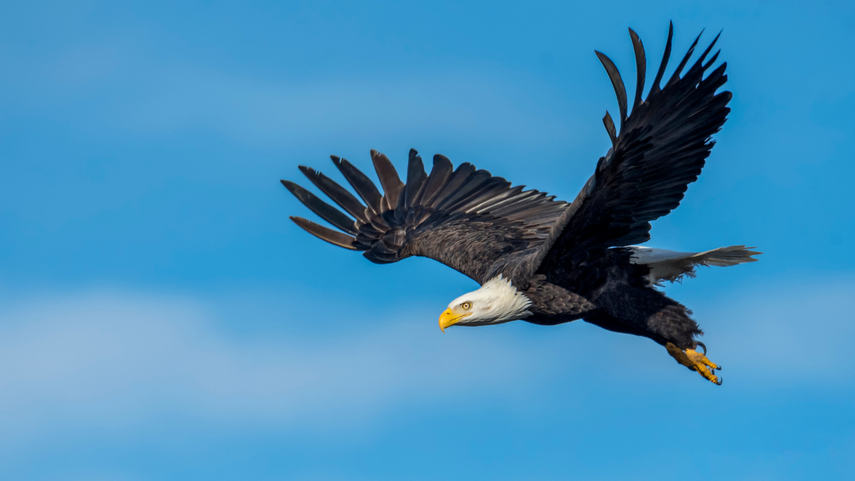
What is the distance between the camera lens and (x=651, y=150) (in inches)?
275

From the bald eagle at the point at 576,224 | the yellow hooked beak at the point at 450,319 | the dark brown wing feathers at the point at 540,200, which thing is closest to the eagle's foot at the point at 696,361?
the bald eagle at the point at 576,224

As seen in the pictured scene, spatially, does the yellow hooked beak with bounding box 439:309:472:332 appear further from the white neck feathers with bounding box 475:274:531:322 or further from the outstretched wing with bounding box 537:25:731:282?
the outstretched wing with bounding box 537:25:731:282

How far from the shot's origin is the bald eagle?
22.4ft

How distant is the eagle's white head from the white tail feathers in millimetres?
1420

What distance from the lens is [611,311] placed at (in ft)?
27.6

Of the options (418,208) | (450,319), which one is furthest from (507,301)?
(418,208)

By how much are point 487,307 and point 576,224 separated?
121 cm

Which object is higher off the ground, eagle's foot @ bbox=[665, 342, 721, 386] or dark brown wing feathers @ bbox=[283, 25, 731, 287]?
dark brown wing feathers @ bbox=[283, 25, 731, 287]

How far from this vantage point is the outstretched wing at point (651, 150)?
22.0 ft

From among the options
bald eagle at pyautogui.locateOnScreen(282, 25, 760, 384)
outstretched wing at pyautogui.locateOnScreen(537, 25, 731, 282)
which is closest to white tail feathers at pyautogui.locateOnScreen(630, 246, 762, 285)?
bald eagle at pyautogui.locateOnScreen(282, 25, 760, 384)

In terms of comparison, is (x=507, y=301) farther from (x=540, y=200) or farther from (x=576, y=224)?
(x=540, y=200)

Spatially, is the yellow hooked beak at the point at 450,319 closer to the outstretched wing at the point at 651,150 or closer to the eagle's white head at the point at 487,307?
the eagle's white head at the point at 487,307

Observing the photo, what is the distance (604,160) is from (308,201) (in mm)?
5450

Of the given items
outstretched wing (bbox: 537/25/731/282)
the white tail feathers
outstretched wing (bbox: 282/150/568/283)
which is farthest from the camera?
outstretched wing (bbox: 282/150/568/283)
